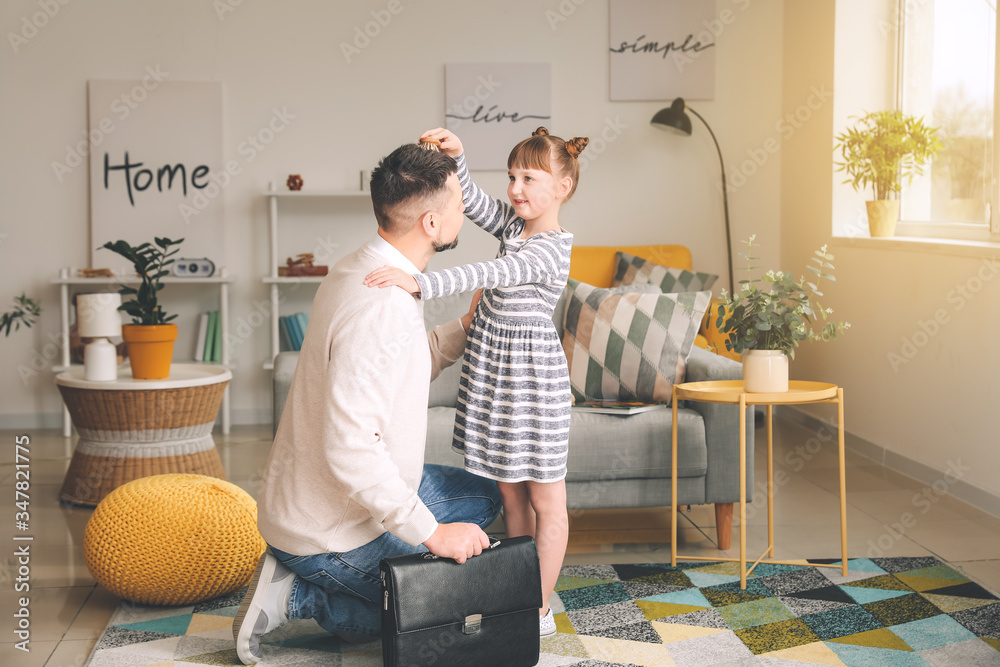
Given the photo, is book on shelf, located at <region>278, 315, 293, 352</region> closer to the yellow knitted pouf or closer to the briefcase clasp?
the yellow knitted pouf

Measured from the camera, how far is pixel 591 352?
2990mm

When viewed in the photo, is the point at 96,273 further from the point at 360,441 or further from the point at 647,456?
the point at 360,441

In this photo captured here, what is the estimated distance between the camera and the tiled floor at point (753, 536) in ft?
7.50

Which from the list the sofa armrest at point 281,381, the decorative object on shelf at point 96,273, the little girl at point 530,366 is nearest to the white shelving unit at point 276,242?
the decorative object on shelf at point 96,273

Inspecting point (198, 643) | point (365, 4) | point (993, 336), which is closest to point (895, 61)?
point (993, 336)

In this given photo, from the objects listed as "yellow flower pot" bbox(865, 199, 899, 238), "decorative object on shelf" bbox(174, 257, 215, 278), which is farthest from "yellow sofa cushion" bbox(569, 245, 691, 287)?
"decorative object on shelf" bbox(174, 257, 215, 278)

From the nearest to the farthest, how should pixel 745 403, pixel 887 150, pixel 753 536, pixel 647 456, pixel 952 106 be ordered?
1. pixel 745 403
2. pixel 647 456
3. pixel 753 536
4. pixel 952 106
5. pixel 887 150

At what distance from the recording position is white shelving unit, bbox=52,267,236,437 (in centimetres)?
453

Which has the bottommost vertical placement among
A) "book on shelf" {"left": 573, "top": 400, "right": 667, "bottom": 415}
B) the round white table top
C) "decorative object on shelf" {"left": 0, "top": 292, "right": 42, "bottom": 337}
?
"book on shelf" {"left": 573, "top": 400, "right": 667, "bottom": 415}

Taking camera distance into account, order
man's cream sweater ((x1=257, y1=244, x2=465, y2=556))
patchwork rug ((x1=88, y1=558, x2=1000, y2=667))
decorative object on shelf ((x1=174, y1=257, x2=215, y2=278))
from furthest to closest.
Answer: decorative object on shelf ((x1=174, y1=257, x2=215, y2=278)) → patchwork rug ((x1=88, y1=558, x2=1000, y2=667)) → man's cream sweater ((x1=257, y1=244, x2=465, y2=556))

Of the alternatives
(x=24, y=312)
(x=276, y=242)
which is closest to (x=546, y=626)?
(x=276, y=242)

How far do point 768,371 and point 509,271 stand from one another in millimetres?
908

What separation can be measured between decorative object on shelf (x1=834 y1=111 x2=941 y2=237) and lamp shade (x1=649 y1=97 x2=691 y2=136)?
0.81m

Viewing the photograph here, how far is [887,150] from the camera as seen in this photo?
3826mm
